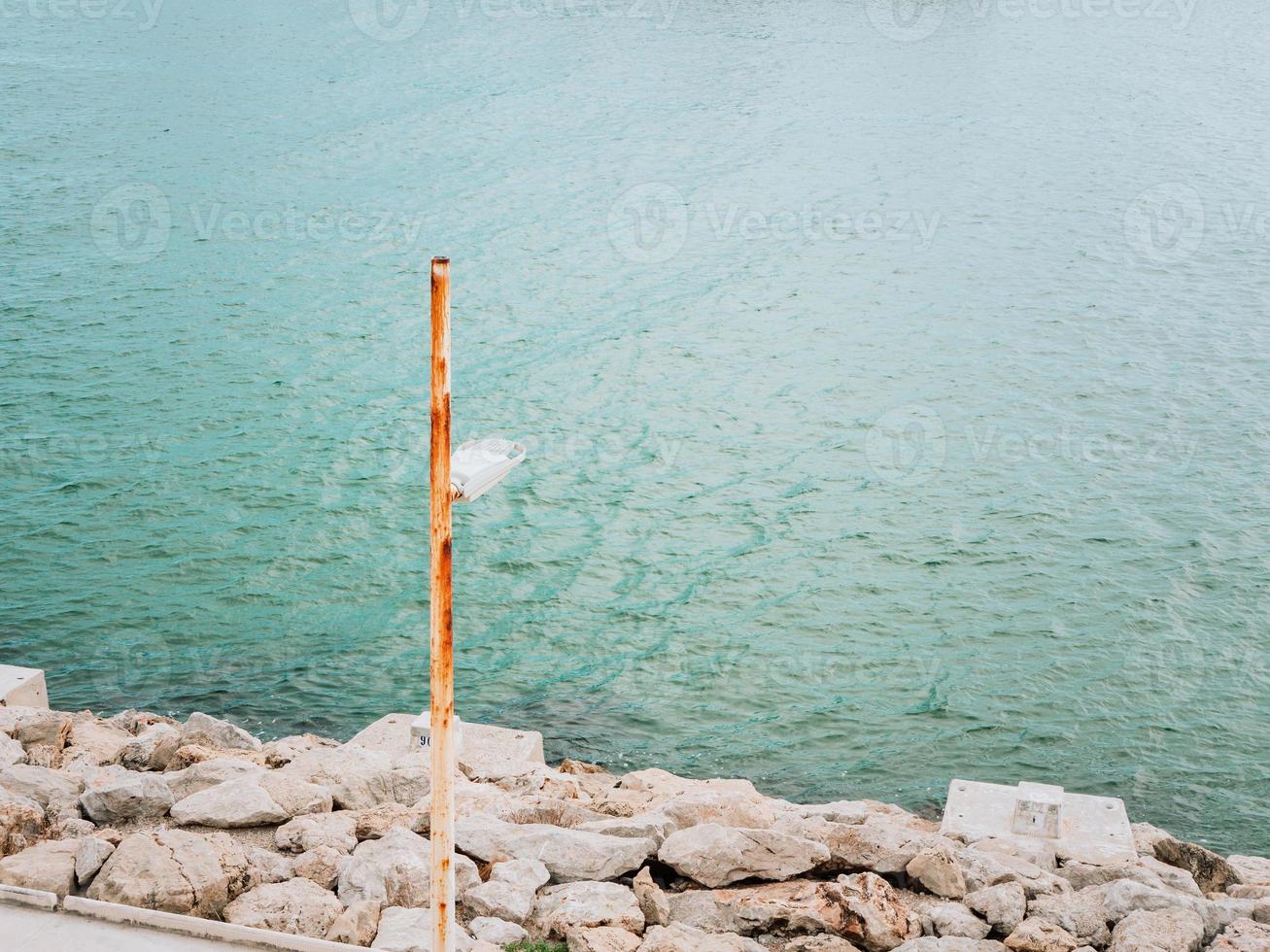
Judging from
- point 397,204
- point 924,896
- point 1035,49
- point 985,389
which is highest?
point 1035,49

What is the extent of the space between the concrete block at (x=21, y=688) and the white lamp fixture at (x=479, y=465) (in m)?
7.19

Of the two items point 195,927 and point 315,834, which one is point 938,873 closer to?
point 315,834

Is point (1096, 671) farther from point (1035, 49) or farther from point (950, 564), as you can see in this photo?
point (1035, 49)

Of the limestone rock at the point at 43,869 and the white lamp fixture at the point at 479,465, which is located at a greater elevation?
the white lamp fixture at the point at 479,465

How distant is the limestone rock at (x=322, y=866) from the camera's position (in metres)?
7.51

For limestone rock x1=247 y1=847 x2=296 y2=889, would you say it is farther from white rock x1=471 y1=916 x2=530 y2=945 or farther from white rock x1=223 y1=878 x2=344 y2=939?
white rock x1=471 y1=916 x2=530 y2=945

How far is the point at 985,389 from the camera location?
21.0 metres

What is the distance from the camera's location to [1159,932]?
719 cm

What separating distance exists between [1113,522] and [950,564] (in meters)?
2.56

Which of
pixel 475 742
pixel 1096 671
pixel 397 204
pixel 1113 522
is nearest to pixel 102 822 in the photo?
pixel 475 742

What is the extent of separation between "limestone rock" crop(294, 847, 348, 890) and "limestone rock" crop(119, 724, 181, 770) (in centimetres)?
262

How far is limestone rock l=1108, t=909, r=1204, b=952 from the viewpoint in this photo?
23.2 feet

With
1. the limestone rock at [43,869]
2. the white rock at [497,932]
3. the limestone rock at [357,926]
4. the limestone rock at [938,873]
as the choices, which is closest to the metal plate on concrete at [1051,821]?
the limestone rock at [938,873]

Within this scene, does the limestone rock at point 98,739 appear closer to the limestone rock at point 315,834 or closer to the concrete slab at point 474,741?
the concrete slab at point 474,741
